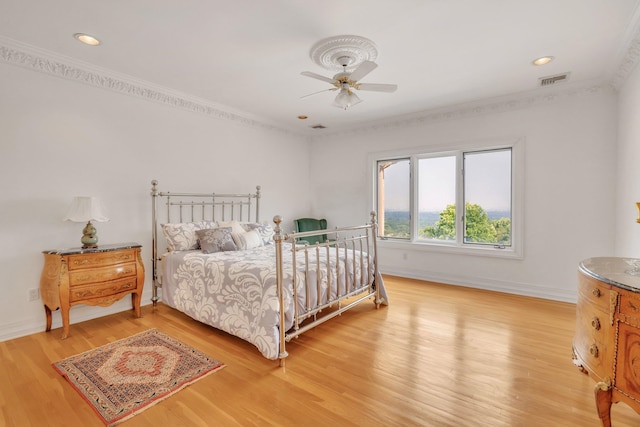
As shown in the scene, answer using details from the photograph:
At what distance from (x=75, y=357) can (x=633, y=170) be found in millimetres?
5376

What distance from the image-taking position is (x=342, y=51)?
2.79 m

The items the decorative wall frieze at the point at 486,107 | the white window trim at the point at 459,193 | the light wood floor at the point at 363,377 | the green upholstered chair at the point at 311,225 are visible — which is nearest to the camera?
the light wood floor at the point at 363,377

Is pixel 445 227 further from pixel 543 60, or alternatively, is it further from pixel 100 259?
pixel 100 259

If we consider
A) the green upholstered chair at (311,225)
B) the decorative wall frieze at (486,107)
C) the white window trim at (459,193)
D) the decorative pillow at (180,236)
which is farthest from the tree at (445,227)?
the decorative pillow at (180,236)

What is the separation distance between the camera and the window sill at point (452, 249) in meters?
4.24

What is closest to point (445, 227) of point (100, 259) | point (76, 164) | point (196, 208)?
point (196, 208)

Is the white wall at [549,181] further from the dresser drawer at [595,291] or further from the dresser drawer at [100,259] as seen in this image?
the dresser drawer at [100,259]

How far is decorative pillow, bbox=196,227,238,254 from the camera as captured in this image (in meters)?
3.57

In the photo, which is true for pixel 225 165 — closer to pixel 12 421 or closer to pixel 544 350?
pixel 12 421

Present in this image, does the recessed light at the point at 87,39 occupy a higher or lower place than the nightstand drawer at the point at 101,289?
higher

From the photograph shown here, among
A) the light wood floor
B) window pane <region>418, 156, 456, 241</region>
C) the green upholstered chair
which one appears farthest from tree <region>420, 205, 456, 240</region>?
the green upholstered chair

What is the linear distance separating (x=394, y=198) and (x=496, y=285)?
6.88 ft

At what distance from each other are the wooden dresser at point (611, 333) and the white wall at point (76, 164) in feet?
14.1

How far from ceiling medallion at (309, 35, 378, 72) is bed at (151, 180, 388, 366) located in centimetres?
168
